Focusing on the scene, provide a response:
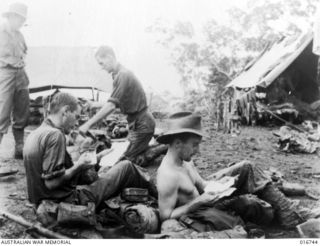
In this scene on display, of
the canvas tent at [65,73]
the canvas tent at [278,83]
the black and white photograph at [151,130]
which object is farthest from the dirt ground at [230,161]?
the canvas tent at [65,73]

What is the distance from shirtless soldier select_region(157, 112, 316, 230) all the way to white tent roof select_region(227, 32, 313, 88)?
3.90 m

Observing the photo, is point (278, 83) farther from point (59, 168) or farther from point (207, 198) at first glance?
point (59, 168)

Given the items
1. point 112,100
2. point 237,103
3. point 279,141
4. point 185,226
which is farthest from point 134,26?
point 237,103

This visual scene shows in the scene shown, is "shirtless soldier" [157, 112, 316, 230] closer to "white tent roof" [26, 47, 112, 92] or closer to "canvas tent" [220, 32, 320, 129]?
"white tent roof" [26, 47, 112, 92]

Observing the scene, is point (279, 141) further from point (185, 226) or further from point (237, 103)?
point (185, 226)

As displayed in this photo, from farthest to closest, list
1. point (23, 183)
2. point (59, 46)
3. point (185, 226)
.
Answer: point (59, 46) → point (23, 183) → point (185, 226)

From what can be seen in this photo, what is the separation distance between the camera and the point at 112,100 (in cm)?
359

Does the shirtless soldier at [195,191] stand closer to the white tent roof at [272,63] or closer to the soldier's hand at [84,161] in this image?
the soldier's hand at [84,161]

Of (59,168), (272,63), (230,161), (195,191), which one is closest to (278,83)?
(272,63)

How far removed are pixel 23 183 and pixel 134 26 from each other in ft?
5.56

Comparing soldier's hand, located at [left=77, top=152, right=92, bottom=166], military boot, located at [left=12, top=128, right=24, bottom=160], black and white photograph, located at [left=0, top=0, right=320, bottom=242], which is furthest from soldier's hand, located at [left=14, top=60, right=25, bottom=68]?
soldier's hand, located at [left=77, top=152, right=92, bottom=166]

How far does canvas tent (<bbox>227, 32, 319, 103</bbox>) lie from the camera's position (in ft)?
20.9

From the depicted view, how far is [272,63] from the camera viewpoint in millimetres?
7008

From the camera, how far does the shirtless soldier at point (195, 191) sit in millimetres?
2496
